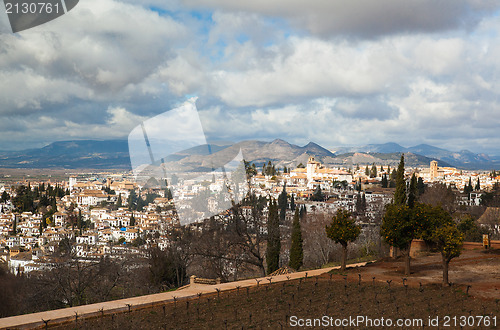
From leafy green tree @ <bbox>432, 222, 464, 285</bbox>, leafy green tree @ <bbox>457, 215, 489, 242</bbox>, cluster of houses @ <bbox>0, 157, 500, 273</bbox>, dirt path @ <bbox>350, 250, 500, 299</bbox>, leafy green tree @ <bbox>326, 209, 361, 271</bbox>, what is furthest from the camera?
cluster of houses @ <bbox>0, 157, 500, 273</bbox>

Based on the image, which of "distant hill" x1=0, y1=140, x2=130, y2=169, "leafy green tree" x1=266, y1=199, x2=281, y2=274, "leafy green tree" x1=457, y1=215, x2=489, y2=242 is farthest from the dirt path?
"distant hill" x1=0, y1=140, x2=130, y2=169

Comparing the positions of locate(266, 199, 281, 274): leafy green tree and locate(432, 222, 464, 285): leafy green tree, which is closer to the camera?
locate(432, 222, 464, 285): leafy green tree

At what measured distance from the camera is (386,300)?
703cm

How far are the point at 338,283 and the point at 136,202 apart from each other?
36898 millimetres

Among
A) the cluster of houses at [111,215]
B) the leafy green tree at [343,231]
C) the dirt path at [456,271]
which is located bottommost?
the cluster of houses at [111,215]

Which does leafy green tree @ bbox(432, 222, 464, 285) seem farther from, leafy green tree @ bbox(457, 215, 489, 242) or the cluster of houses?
the cluster of houses

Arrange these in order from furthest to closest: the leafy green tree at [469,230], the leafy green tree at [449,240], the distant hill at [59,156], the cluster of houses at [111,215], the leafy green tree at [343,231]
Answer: the distant hill at [59,156], the cluster of houses at [111,215], the leafy green tree at [469,230], the leafy green tree at [343,231], the leafy green tree at [449,240]

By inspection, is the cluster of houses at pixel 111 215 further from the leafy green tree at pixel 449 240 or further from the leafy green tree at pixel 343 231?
the leafy green tree at pixel 449 240

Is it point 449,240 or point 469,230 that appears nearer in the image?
point 449,240

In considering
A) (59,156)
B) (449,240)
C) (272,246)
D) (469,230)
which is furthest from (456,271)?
(59,156)

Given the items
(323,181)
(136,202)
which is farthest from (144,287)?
(323,181)

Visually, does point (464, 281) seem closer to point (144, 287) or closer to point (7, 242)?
point (144, 287)

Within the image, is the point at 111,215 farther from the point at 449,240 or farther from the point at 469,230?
the point at 449,240

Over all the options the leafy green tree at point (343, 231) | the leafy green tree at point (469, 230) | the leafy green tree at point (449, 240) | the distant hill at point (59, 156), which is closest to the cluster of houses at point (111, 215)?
the distant hill at point (59, 156)
